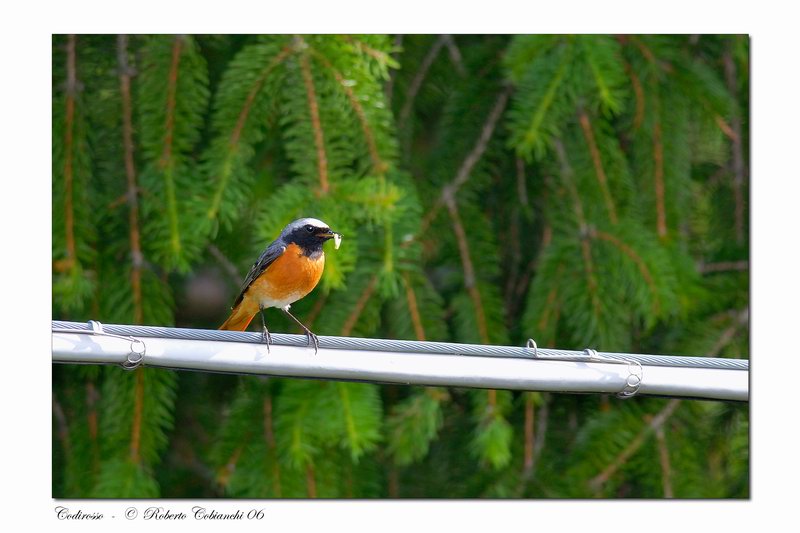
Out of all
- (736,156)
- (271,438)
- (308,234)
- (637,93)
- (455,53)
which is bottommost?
(271,438)

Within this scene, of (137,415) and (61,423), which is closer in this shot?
(137,415)

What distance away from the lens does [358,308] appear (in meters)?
2.96

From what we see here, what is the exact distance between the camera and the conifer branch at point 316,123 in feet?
9.07

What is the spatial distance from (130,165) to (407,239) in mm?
825

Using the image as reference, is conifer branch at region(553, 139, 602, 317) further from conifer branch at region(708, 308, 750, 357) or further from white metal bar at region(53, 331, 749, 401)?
white metal bar at region(53, 331, 749, 401)

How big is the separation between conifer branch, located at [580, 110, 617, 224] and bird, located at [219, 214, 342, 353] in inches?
34.4

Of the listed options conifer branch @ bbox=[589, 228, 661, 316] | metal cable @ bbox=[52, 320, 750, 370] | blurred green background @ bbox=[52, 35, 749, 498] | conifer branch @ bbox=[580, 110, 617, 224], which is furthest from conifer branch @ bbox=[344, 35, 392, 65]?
metal cable @ bbox=[52, 320, 750, 370]

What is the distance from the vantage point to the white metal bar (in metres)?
2.04

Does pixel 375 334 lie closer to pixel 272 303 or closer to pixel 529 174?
pixel 272 303

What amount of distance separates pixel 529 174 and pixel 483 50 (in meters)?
0.44

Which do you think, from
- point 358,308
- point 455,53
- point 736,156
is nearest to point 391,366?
point 358,308

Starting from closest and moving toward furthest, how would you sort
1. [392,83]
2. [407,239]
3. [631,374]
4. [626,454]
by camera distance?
[631,374]
[407,239]
[626,454]
[392,83]

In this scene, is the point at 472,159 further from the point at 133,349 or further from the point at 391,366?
the point at 133,349

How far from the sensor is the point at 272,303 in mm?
3215
